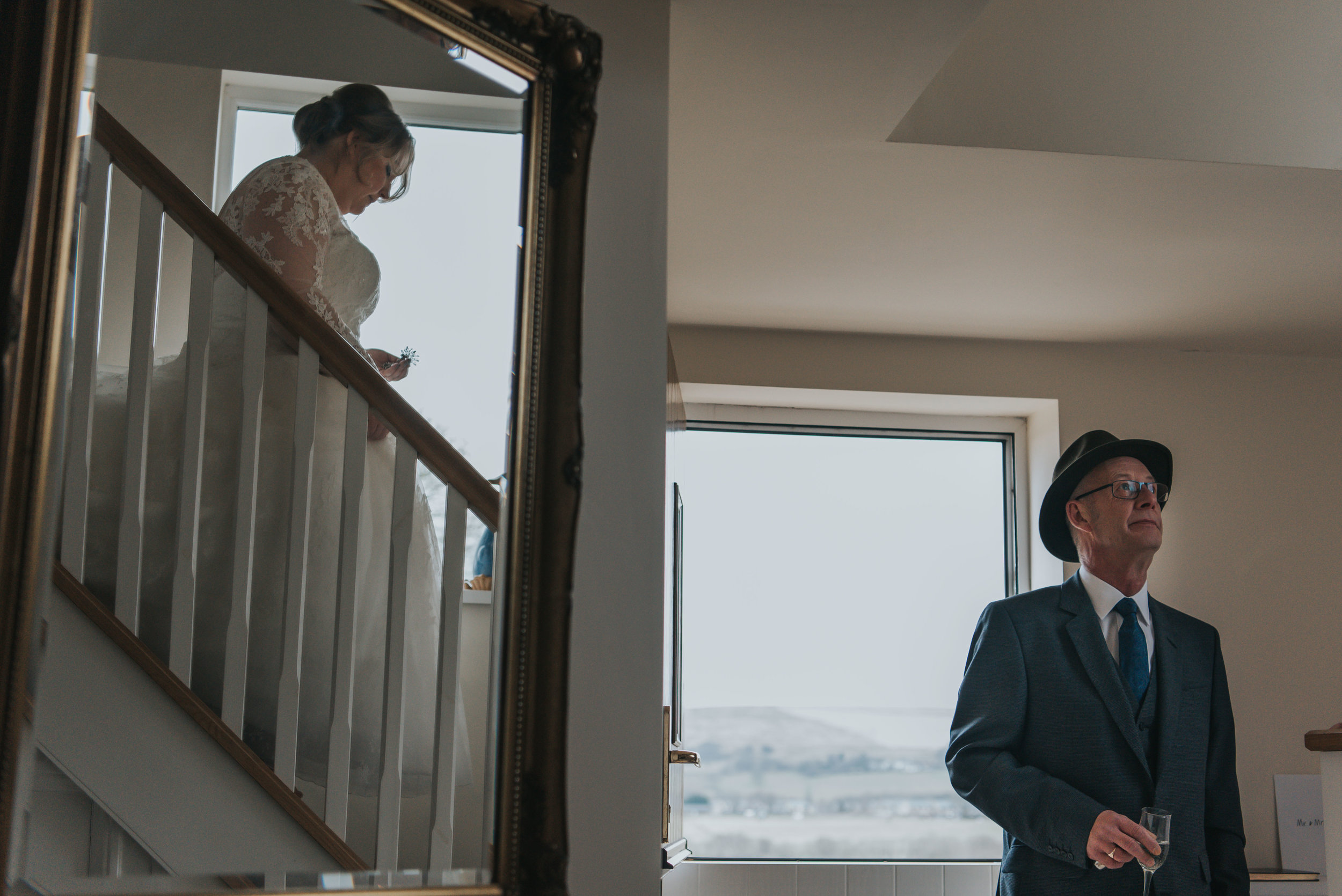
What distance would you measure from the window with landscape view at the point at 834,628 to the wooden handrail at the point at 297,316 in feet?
6.48

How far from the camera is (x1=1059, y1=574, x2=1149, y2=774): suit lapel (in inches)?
78.5

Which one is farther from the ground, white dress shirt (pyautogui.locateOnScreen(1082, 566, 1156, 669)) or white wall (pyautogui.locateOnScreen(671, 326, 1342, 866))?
white wall (pyautogui.locateOnScreen(671, 326, 1342, 866))

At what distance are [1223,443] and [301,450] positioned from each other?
2.74m

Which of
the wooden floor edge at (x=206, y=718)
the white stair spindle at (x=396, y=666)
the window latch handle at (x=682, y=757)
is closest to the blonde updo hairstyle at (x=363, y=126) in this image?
the white stair spindle at (x=396, y=666)

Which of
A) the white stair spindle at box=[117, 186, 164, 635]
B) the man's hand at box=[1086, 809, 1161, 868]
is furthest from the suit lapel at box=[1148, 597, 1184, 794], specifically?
the white stair spindle at box=[117, 186, 164, 635]

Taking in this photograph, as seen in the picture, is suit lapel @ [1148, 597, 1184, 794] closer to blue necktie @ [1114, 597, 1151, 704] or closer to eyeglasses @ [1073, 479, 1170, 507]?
blue necktie @ [1114, 597, 1151, 704]

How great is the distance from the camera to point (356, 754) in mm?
806

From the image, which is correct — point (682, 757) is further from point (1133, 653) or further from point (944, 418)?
point (944, 418)

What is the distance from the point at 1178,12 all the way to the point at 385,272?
1.64 meters

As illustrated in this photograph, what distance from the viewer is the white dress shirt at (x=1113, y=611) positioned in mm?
2174

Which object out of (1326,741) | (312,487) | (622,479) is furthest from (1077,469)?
(312,487)

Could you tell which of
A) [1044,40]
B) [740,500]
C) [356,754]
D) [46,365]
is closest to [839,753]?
[740,500]

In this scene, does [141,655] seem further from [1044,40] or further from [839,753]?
[839,753]

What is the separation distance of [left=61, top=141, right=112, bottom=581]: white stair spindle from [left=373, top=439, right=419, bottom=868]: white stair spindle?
213 mm
